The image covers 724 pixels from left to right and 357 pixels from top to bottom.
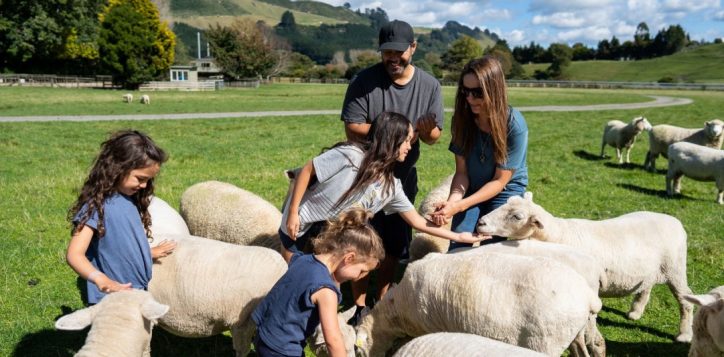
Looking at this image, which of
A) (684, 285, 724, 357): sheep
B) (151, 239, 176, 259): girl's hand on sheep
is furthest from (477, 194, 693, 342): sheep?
(151, 239, 176, 259): girl's hand on sheep

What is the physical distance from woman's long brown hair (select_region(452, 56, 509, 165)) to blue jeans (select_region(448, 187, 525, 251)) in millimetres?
453

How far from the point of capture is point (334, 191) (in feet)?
14.4

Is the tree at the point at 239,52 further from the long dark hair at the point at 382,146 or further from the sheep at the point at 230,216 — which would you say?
the long dark hair at the point at 382,146

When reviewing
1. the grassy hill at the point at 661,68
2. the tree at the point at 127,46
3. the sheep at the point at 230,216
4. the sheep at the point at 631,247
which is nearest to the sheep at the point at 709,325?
the sheep at the point at 631,247

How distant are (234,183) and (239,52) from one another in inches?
2626

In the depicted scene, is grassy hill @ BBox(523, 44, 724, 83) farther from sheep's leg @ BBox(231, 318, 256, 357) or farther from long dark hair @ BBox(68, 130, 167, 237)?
long dark hair @ BBox(68, 130, 167, 237)

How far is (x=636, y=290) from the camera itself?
212 inches

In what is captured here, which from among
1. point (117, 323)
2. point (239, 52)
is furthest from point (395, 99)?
point (239, 52)

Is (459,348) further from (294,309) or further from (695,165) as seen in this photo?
(695,165)

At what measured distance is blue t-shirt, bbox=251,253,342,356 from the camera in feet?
11.3

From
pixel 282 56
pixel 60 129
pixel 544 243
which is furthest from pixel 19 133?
pixel 282 56

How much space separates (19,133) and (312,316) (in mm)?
17909

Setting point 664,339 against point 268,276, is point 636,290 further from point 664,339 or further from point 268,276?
point 268,276

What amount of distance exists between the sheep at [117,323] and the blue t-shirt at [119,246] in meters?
0.41
